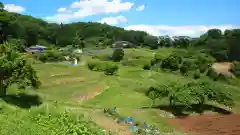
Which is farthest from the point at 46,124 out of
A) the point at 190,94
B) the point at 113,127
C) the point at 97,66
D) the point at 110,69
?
the point at 97,66

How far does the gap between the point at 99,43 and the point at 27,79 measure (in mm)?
116500

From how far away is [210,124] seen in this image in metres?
36.3

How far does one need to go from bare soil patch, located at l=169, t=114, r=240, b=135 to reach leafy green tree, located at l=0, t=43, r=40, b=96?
13.5m

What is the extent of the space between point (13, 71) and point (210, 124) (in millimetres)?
18299

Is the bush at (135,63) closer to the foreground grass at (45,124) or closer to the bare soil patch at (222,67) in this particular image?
the bare soil patch at (222,67)

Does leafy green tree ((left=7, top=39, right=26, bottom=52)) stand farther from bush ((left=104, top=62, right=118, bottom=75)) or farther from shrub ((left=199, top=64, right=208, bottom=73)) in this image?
shrub ((left=199, top=64, right=208, bottom=73))

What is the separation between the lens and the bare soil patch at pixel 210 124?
3291cm

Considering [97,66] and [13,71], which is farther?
[97,66]

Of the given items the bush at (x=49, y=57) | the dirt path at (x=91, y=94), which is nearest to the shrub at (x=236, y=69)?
the bush at (x=49, y=57)

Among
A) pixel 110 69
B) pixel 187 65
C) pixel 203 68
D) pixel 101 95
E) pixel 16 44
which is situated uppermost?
pixel 16 44

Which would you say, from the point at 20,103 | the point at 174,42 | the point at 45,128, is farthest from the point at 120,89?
the point at 174,42

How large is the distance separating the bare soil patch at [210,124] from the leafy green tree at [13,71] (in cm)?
1345

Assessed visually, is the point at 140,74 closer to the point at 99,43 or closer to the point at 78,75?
the point at 78,75

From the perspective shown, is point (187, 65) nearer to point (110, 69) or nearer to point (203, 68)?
point (203, 68)
